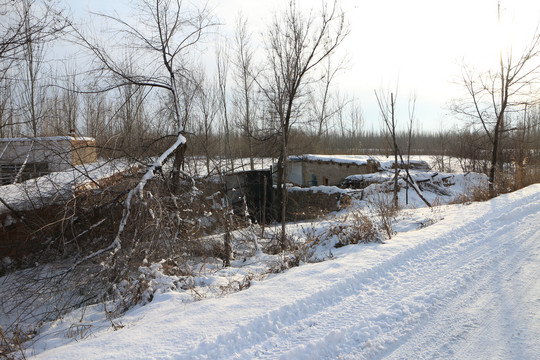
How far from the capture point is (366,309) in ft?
11.4

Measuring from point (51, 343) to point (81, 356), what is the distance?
4.24 ft

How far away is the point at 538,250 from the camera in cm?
500

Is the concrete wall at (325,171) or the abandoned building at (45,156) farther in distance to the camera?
the concrete wall at (325,171)

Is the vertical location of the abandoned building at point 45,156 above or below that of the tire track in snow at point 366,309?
above

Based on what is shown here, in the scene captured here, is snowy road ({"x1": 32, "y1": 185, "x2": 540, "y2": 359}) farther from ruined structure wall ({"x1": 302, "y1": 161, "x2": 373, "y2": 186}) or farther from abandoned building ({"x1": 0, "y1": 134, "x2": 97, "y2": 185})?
ruined structure wall ({"x1": 302, "y1": 161, "x2": 373, "y2": 186})

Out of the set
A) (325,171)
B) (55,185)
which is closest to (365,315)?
(55,185)

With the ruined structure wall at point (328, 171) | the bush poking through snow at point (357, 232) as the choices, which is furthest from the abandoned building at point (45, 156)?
the ruined structure wall at point (328, 171)

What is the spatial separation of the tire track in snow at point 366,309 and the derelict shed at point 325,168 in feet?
45.2

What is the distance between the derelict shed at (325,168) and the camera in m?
19.0

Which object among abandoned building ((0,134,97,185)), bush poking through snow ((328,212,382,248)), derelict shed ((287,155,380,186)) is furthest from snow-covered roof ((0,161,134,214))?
derelict shed ((287,155,380,186))

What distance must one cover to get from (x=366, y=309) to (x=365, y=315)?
5.0 inches

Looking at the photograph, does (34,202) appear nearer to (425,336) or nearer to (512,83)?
(425,336)

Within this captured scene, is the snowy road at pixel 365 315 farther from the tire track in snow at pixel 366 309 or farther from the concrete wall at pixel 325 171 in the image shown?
the concrete wall at pixel 325 171

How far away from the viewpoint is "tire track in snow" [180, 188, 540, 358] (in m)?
2.91
